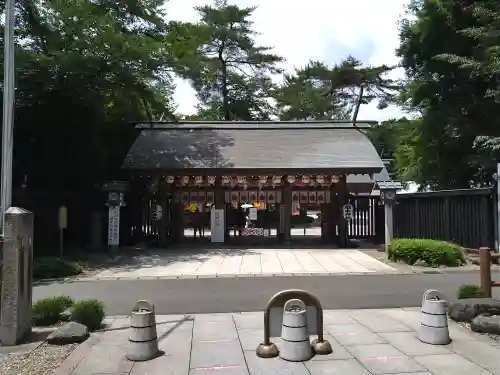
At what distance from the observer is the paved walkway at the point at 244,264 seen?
533 inches

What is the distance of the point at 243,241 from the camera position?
73.9 ft

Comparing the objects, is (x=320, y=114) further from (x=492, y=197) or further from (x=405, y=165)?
(x=492, y=197)

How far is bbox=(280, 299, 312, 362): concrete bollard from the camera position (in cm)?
577

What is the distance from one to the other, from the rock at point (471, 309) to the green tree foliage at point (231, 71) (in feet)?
101

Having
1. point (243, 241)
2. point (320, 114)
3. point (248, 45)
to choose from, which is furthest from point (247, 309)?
point (320, 114)

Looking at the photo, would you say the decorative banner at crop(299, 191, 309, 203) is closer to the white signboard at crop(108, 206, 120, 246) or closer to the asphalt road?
the white signboard at crop(108, 206, 120, 246)

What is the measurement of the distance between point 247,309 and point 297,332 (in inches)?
127

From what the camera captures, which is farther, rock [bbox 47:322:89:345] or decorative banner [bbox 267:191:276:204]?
decorative banner [bbox 267:191:276:204]

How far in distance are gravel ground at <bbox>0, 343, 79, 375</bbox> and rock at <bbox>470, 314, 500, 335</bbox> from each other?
579 centimetres

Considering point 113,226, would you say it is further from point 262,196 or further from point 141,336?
point 141,336

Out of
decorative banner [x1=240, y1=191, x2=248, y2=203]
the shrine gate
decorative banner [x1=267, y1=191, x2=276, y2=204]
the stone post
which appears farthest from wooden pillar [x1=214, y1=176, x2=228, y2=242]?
the stone post

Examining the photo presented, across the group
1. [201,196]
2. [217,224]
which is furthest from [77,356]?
[201,196]

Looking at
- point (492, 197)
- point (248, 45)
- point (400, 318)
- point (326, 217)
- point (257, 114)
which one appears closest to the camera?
point (400, 318)

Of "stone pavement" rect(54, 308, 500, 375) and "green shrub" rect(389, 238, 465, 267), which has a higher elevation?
"green shrub" rect(389, 238, 465, 267)
